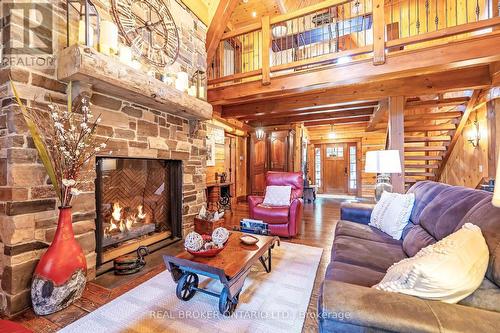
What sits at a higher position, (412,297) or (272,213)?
(412,297)

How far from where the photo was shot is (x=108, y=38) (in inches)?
81.5

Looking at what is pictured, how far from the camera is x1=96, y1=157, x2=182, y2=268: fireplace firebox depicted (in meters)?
2.42

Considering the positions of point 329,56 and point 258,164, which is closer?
point 329,56

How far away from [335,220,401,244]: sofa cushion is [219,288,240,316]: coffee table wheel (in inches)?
45.4

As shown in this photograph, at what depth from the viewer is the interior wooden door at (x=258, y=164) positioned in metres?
7.18

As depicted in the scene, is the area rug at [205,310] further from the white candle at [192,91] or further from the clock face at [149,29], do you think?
the clock face at [149,29]

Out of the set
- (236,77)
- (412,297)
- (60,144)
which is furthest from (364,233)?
(236,77)

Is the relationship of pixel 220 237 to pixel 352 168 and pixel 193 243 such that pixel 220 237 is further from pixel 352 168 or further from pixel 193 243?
pixel 352 168

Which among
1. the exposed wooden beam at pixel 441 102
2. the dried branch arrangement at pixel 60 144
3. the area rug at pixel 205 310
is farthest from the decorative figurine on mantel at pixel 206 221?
the exposed wooden beam at pixel 441 102

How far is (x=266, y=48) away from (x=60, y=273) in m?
3.63

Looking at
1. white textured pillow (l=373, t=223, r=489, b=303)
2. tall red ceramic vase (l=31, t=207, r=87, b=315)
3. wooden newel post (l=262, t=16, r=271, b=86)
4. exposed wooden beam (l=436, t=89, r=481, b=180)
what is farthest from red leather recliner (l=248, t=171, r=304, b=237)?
exposed wooden beam (l=436, t=89, r=481, b=180)

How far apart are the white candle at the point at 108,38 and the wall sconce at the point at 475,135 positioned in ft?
19.4

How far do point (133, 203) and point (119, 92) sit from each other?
4.45 feet

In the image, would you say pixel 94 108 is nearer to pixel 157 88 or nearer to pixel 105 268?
pixel 157 88
